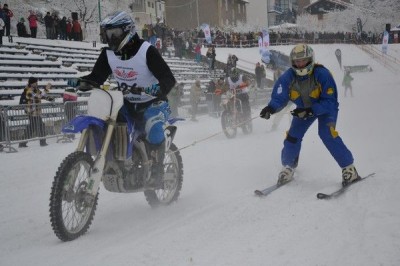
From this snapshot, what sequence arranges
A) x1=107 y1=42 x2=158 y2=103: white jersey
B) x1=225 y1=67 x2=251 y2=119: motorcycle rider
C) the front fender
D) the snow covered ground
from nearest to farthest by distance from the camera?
the snow covered ground < the front fender < x1=107 y1=42 x2=158 y2=103: white jersey < x1=225 y1=67 x2=251 y2=119: motorcycle rider

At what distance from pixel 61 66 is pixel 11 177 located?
12.3m

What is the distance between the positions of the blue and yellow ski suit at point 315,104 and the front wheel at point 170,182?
4.70 ft

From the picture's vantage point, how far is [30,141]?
426 inches

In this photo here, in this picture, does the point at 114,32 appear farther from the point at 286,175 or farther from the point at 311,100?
the point at 286,175

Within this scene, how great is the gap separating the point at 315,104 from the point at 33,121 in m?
7.72

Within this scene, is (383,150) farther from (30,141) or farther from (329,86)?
(30,141)

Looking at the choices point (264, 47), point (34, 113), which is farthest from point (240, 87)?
point (264, 47)

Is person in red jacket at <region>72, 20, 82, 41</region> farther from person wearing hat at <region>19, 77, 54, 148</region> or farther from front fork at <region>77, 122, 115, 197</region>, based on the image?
front fork at <region>77, 122, 115, 197</region>

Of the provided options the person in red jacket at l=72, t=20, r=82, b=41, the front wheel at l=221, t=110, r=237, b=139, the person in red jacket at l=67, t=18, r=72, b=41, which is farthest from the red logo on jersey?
the person in red jacket at l=72, t=20, r=82, b=41

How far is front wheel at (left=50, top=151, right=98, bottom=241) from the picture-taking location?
3426 mm

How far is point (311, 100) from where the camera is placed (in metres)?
5.41

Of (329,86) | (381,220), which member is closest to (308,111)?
(329,86)

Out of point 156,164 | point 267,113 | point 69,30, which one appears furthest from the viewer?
point 69,30

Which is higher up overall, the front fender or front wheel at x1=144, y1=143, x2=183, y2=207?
the front fender
